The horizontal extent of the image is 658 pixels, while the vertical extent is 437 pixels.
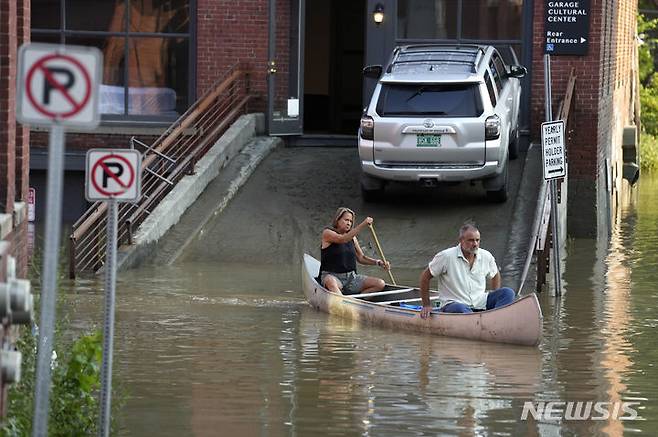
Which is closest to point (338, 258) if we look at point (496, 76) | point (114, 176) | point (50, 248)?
point (496, 76)

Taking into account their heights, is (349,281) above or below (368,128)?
below

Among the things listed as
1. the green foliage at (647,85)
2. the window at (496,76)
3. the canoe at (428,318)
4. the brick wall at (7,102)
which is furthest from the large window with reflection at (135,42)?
the green foliage at (647,85)

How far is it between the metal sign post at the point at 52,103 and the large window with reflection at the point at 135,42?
735 inches

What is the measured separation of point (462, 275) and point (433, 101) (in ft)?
21.1

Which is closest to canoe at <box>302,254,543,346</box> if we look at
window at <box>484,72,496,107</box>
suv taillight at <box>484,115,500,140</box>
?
suv taillight at <box>484,115,500,140</box>

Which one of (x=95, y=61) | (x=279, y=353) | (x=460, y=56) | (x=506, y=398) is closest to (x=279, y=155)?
(x=460, y=56)

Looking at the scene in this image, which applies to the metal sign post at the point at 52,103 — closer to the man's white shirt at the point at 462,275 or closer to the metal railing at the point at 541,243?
the man's white shirt at the point at 462,275

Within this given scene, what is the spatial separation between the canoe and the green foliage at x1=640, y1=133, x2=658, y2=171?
25887 mm

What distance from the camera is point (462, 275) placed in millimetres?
15797

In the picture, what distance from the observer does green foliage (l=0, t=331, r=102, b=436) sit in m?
10.2

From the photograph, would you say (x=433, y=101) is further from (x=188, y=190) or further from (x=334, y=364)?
(x=334, y=364)

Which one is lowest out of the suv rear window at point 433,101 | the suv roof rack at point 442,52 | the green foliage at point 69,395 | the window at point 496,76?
the green foliage at point 69,395

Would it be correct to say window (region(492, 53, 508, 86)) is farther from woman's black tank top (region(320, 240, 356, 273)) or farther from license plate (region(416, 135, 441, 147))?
woman's black tank top (region(320, 240, 356, 273))

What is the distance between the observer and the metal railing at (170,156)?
20.8 m
